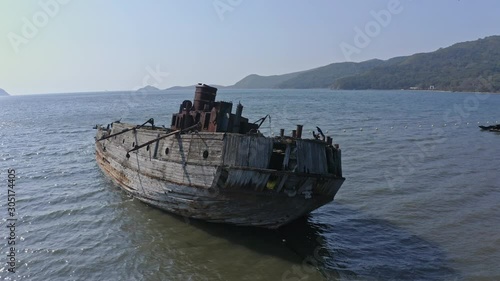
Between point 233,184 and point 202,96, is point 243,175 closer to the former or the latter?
point 233,184

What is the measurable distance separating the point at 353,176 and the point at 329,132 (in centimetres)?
1903

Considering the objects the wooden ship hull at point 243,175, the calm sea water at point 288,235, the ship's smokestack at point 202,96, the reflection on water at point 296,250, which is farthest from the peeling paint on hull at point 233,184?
the ship's smokestack at point 202,96

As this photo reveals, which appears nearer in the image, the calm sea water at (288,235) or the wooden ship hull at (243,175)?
the calm sea water at (288,235)

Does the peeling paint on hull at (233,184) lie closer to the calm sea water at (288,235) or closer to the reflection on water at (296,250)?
the reflection on water at (296,250)

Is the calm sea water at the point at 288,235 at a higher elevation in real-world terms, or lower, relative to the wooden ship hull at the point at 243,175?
lower

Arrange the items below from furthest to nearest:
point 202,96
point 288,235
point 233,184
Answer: point 202,96 → point 288,235 → point 233,184

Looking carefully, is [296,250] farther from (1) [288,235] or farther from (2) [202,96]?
(2) [202,96]

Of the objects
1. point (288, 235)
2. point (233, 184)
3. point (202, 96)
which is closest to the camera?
point (233, 184)

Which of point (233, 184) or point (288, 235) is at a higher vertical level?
point (233, 184)

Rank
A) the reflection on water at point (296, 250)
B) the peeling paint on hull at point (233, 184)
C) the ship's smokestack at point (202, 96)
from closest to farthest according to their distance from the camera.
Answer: the reflection on water at point (296, 250) → the peeling paint on hull at point (233, 184) → the ship's smokestack at point (202, 96)

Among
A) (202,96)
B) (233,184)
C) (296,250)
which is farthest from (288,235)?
(202,96)

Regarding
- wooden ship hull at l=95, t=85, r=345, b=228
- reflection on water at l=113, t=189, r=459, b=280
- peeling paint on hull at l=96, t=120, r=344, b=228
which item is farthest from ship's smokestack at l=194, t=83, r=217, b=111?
reflection on water at l=113, t=189, r=459, b=280

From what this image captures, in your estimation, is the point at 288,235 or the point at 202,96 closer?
the point at 288,235

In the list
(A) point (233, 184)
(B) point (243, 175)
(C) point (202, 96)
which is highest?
(C) point (202, 96)
